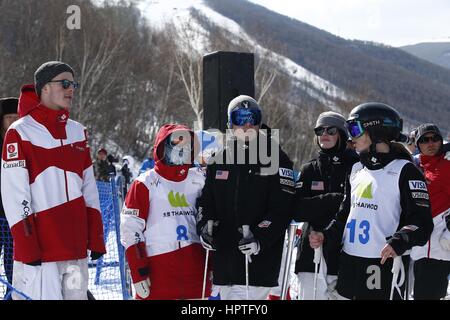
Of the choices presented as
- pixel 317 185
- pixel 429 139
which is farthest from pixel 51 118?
pixel 429 139

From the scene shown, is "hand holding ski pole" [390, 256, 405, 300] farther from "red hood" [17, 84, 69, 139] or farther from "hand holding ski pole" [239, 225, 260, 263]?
"red hood" [17, 84, 69, 139]

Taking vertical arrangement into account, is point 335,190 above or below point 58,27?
below

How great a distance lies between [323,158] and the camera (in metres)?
4.50

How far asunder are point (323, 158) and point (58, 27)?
3164 cm

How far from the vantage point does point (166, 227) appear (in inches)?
169

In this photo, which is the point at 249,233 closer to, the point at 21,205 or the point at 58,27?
the point at 21,205

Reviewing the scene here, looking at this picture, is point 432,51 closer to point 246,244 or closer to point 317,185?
point 317,185

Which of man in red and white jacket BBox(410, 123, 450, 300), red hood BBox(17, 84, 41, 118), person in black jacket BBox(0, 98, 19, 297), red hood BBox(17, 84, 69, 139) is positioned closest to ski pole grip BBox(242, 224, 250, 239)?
red hood BBox(17, 84, 69, 139)

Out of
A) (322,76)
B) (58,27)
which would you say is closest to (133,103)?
(58,27)

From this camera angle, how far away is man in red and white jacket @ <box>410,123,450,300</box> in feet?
18.4

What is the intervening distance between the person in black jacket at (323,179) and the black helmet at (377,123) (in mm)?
419

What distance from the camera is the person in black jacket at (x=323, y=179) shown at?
4273 mm

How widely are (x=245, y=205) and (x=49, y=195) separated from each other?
1306 millimetres
